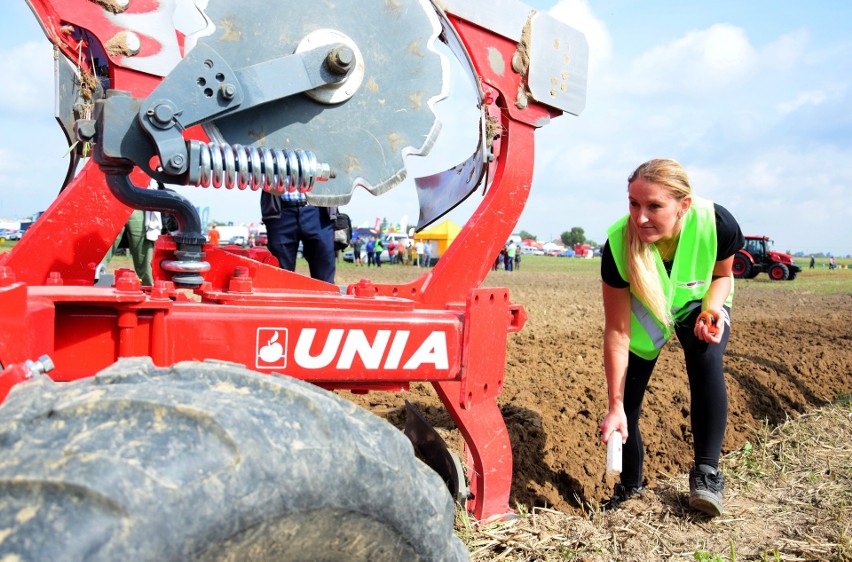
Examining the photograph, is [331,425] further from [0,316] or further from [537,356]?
[537,356]

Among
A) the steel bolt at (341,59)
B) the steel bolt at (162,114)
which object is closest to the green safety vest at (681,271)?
the steel bolt at (341,59)

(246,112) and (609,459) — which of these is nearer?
(246,112)

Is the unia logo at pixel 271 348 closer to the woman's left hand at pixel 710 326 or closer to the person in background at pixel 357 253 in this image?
the woman's left hand at pixel 710 326

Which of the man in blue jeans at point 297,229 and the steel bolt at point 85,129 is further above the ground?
the steel bolt at point 85,129

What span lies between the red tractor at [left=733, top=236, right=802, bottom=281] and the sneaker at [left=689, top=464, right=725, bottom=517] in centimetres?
2278

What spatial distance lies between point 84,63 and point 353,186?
1.38 meters

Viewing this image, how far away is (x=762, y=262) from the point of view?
25312 millimetres

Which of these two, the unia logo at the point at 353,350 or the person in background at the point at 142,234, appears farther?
the person in background at the point at 142,234

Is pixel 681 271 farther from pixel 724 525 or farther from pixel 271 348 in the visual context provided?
pixel 271 348

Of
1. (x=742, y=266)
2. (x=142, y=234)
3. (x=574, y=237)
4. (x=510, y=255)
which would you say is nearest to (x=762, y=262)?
(x=742, y=266)

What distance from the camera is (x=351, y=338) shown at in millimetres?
2039

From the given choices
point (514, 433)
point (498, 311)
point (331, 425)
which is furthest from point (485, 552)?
point (331, 425)

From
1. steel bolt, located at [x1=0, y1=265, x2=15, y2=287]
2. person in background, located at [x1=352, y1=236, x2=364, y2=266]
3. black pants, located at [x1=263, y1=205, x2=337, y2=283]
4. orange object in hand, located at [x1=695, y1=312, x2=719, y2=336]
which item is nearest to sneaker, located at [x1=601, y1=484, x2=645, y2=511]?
orange object in hand, located at [x1=695, y1=312, x2=719, y2=336]

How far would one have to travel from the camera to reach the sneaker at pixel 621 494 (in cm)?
318
